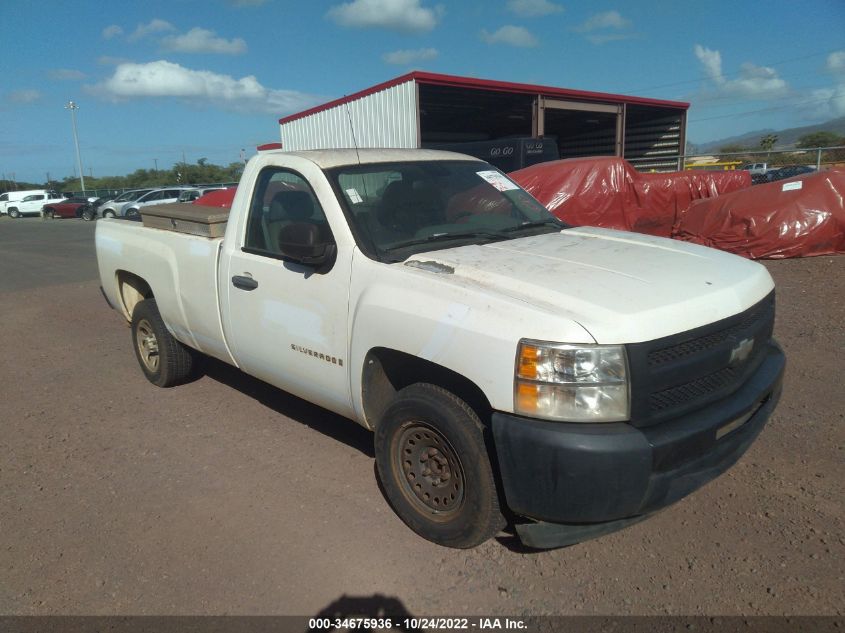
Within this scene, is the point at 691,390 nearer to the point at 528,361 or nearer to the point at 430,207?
the point at 528,361

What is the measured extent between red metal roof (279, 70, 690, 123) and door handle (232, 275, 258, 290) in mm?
14431

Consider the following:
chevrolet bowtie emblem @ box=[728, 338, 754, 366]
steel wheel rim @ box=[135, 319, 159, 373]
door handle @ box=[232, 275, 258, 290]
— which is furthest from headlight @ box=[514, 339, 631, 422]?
steel wheel rim @ box=[135, 319, 159, 373]

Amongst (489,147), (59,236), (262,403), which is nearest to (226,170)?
(59,236)

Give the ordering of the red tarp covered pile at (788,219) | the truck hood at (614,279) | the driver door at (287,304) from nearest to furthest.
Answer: the truck hood at (614,279) → the driver door at (287,304) → the red tarp covered pile at (788,219)

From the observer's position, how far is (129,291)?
18.9 ft

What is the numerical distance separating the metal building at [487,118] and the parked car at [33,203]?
86.3 feet

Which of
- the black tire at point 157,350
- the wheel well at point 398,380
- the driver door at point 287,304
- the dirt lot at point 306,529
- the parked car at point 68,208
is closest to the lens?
the dirt lot at point 306,529

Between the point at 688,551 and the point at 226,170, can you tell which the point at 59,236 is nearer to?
the point at 688,551

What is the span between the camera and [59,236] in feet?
76.9

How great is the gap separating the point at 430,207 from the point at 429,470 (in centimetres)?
157

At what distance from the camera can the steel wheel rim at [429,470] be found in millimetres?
2928

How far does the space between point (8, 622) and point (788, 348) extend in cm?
577

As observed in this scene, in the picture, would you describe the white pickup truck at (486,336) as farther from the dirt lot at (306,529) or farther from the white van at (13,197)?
the white van at (13,197)

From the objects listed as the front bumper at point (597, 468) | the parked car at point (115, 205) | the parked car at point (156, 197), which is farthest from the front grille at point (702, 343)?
the parked car at point (115, 205)
